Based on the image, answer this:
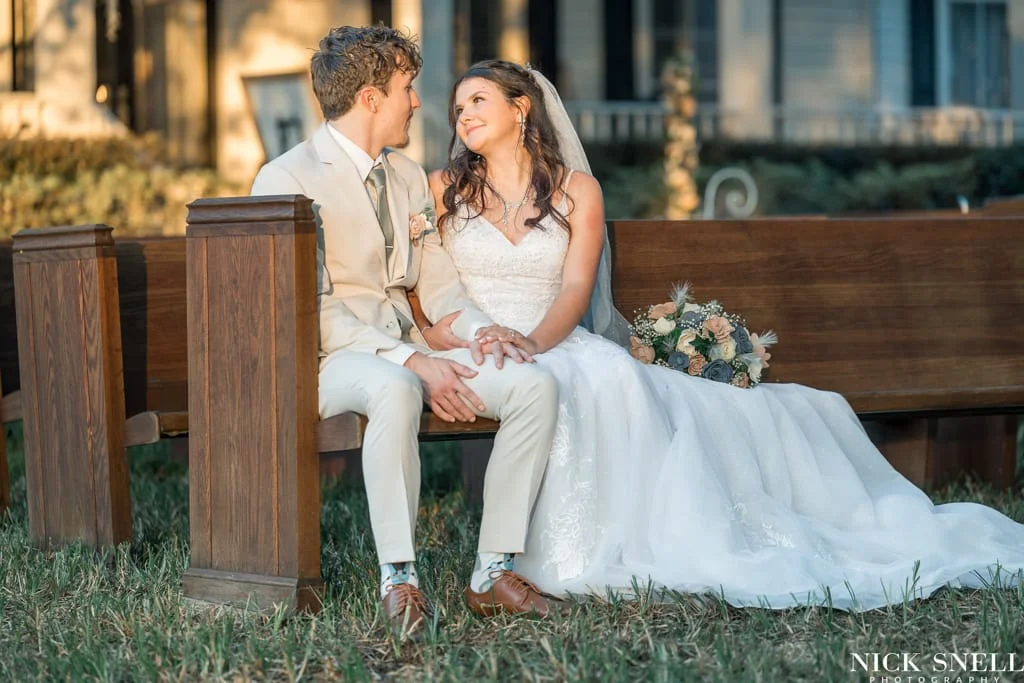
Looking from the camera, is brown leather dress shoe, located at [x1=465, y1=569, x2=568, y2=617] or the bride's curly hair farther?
the bride's curly hair

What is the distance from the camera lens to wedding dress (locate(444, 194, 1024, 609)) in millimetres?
4281

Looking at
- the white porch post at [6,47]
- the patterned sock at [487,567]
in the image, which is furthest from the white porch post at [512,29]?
the patterned sock at [487,567]

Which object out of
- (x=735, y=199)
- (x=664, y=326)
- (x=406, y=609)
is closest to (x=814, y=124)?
(x=735, y=199)

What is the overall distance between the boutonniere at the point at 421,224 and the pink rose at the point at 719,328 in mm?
1028

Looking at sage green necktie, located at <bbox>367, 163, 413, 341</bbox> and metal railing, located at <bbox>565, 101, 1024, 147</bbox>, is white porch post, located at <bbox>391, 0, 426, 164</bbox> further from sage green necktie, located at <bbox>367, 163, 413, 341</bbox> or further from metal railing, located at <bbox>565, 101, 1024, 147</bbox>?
sage green necktie, located at <bbox>367, 163, 413, 341</bbox>

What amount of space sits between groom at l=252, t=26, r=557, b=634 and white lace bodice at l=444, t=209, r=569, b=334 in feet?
0.28

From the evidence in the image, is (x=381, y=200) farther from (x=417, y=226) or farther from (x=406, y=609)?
(x=406, y=609)

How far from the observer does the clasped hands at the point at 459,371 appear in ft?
14.3

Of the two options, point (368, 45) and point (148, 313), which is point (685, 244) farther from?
point (148, 313)

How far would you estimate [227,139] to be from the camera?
612 inches

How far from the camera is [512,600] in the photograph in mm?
4137

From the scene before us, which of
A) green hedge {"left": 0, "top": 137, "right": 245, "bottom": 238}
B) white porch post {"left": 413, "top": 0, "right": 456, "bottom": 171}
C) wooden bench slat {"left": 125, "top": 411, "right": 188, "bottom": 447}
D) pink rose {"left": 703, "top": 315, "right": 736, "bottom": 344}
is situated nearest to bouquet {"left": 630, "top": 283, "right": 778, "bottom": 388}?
pink rose {"left": 703, "top": 315, "right": 736, "bottom": 344}

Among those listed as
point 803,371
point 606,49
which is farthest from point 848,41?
point 803,371

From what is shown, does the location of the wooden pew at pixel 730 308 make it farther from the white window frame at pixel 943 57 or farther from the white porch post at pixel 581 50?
the white window frame at pixel 943 57
